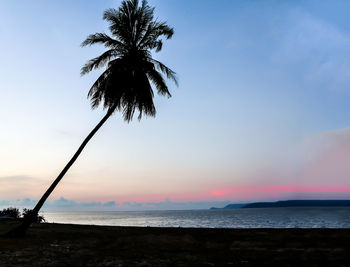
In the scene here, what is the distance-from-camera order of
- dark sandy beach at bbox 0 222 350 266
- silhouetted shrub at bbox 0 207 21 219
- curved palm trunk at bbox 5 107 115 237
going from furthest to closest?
silhouetted shrub at bbox 0 207 21 219, curved palm trunk at bbox 5 107 115 237, dark sandy beach at bbox 0 222 350 266

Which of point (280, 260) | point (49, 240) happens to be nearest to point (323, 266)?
point (280, 260)

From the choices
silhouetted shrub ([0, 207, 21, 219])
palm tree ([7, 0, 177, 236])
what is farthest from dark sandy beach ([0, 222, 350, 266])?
silhouetted shrub ([0, 207, 21, 219])

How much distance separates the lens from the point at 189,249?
12.7 metres

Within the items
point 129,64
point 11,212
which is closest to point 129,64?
point 129,64

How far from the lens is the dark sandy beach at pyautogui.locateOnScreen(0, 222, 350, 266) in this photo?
10203mm

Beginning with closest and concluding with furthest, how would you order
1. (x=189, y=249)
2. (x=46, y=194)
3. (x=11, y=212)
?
1. (x=189, y=249)
2. (x=46, y=194)
3. (x=11, y=212)

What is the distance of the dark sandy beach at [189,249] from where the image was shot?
33.5 feet

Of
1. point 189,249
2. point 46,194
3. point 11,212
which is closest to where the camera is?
point 189,249

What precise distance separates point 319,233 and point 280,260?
6.44 meters

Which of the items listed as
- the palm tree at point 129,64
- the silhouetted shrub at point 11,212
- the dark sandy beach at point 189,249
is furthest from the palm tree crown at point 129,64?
the silhouetted shrub at point 11,212

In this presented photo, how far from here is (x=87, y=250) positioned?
41.2 feet

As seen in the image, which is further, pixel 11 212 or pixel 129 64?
pixel 11 212

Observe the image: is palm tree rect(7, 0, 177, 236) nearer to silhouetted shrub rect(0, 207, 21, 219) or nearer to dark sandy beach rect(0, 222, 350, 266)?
dark sandy beach rect(0, 222, 350, 266)

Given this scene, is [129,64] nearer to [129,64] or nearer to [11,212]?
[129,64]
